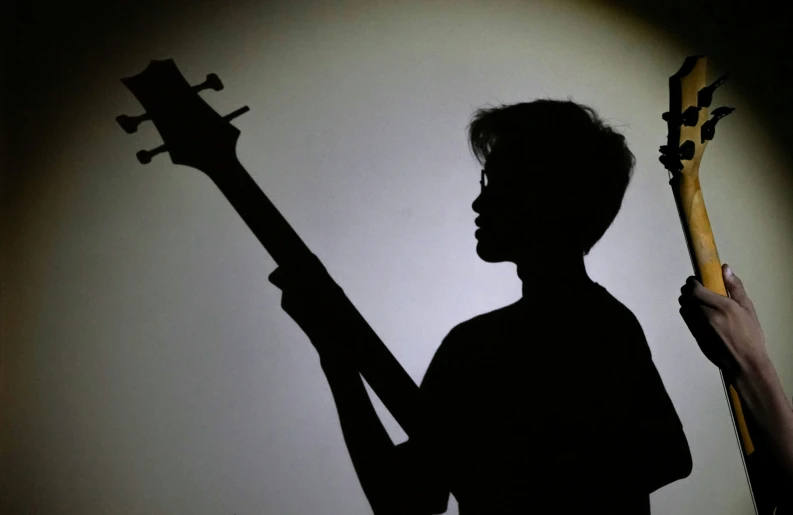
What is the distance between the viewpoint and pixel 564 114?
96 cm

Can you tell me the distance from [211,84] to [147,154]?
0.17m

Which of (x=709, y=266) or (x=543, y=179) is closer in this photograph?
(x=709, y=266)

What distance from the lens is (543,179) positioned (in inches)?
36.0

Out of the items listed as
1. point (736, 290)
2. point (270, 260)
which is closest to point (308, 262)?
point (270, 260)

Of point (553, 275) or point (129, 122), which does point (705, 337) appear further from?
point (129, 122)

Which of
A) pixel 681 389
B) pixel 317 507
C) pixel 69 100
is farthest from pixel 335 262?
pixel 681 389

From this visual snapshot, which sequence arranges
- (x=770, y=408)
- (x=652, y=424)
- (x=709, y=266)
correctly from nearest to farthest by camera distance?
(x=770, y=408), (x=709, y=266), (x=652, y=424)

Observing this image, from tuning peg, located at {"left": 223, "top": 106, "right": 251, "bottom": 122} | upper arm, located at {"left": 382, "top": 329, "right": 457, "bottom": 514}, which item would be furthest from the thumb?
tuning peg, located at {"left": 223, "top": 106, "right": 251, "bottom": 122}

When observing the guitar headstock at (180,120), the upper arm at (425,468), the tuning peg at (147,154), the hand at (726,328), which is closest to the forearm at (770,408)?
the hand at (726,328)

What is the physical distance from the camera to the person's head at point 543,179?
0.91m

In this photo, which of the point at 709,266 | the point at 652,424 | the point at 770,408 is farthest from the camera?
the point at 652,424

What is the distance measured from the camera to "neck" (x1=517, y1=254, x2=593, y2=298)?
0.91 m

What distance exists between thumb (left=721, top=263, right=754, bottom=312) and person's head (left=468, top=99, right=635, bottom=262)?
0.24 meters

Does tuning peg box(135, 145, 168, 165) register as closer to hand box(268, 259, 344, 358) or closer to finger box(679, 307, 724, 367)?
hand box(268, 259, 344, 358)
